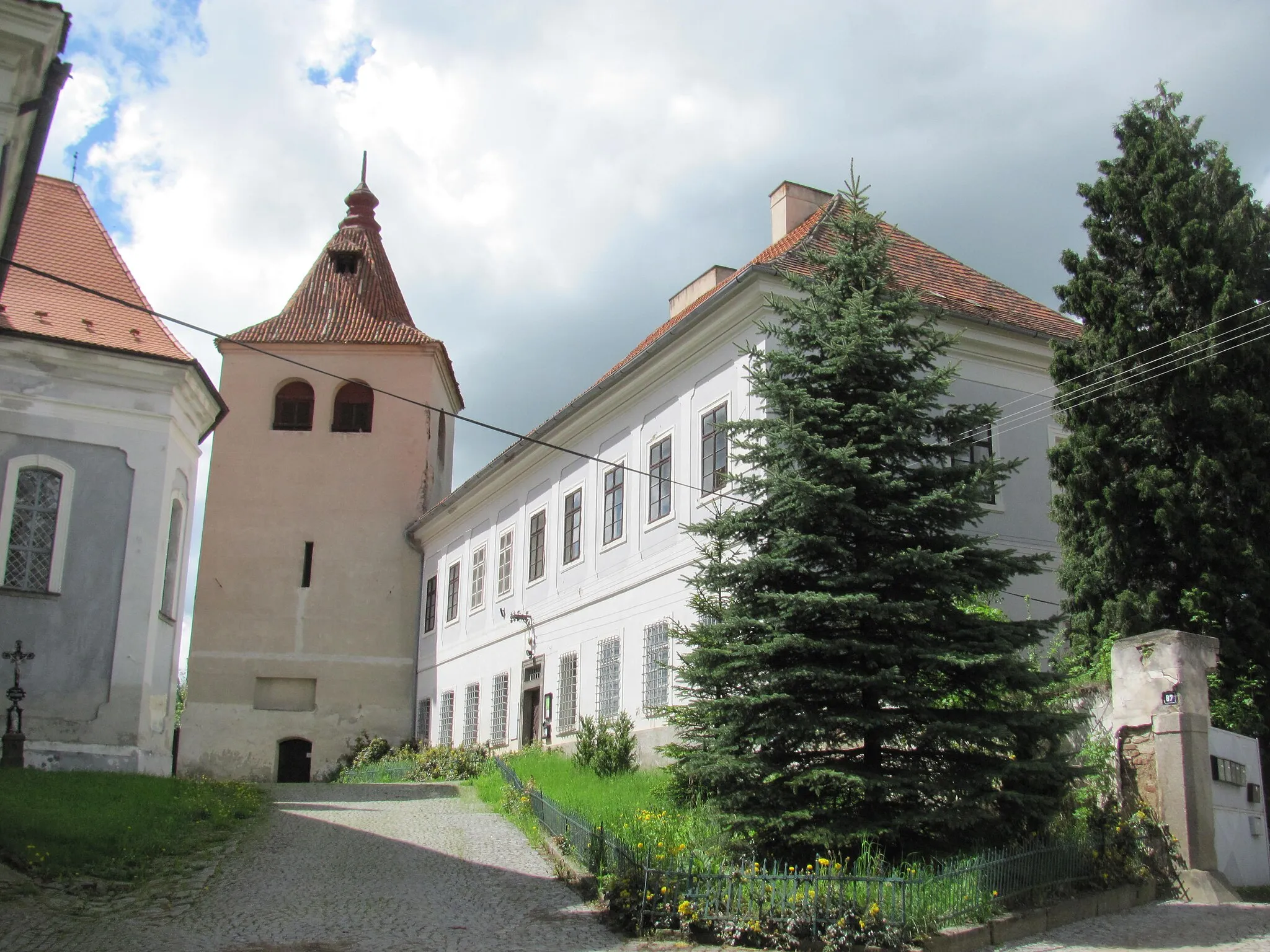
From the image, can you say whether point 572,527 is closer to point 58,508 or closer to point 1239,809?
point 58,508

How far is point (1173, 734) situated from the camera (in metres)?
12.3

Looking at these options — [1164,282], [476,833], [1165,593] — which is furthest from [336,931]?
[1164,282]

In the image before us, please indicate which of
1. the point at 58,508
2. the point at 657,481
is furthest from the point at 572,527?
the point at 58,508

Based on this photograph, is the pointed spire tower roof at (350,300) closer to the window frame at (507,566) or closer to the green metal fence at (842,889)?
the window frame at (507,566)

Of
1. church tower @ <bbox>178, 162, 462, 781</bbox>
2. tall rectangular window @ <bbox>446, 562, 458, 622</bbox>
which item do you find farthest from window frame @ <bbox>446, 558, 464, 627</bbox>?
church tower @ <bbox>178, 162, 462, 781</bbox>

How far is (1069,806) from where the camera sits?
1254 cm

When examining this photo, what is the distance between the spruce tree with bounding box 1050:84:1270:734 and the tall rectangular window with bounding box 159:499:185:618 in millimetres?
15164

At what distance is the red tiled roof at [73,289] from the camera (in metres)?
22.4

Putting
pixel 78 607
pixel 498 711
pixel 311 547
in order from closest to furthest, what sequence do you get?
pixel 78 607, pixel 498 711, pixel 311 547

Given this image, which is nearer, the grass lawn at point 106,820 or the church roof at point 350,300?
the grass lawn at point 106,820

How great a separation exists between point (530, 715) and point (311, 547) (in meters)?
10.5

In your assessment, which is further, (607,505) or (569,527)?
(569,527)

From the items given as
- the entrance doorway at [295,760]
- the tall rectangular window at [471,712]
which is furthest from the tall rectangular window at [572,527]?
the entrance doorway at [295,760]

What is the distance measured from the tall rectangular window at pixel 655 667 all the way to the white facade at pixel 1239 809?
874cm
